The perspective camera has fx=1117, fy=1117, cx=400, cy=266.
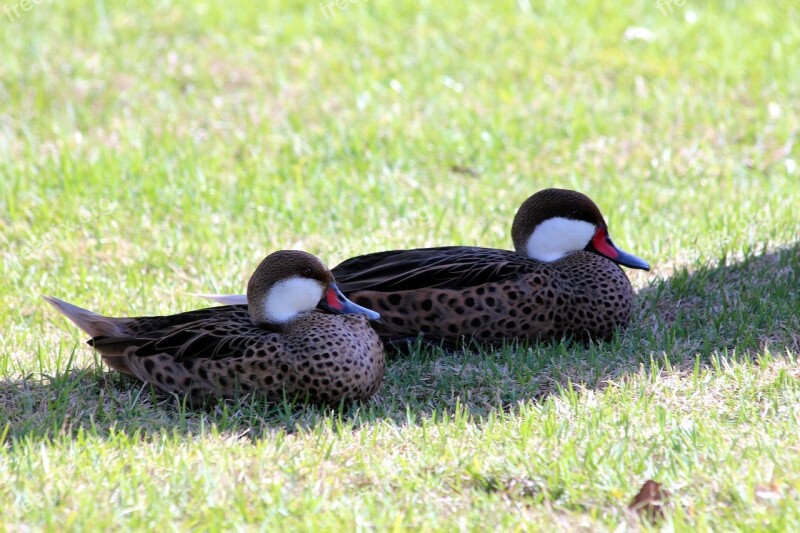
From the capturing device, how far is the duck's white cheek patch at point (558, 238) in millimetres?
4777

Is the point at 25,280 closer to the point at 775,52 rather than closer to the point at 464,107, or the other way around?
the point at 464,107

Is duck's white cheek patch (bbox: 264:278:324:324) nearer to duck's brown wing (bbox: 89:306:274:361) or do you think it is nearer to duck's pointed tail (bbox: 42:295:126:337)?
duck's brown wing (bbox: 89:306:274:361)

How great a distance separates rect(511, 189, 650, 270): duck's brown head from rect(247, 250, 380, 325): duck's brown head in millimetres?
952

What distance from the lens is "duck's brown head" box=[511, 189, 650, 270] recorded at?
15.6 ft

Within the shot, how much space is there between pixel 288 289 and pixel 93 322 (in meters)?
0.80

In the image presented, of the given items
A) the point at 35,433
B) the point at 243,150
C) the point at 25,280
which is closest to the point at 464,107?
the point at 243,150

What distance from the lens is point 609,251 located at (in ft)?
15.9

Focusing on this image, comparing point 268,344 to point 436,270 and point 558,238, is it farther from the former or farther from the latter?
point 558,238

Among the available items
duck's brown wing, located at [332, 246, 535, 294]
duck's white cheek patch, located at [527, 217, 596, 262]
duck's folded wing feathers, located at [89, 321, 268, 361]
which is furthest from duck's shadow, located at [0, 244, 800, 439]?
duck's white cheek patch, located at [527, 217, 596, 262]

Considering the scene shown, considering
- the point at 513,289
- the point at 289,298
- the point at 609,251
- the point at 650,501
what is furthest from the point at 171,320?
the point at 650,501

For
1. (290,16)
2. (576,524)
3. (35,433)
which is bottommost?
(576,524)

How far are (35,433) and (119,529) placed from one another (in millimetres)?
799

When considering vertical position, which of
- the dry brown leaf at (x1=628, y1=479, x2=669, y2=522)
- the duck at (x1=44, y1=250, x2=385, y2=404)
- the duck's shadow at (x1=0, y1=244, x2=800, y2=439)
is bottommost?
the dry brown leaf at (x1=628, y1=479, x2=669, y2=522)

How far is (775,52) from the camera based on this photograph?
8.34 meters
